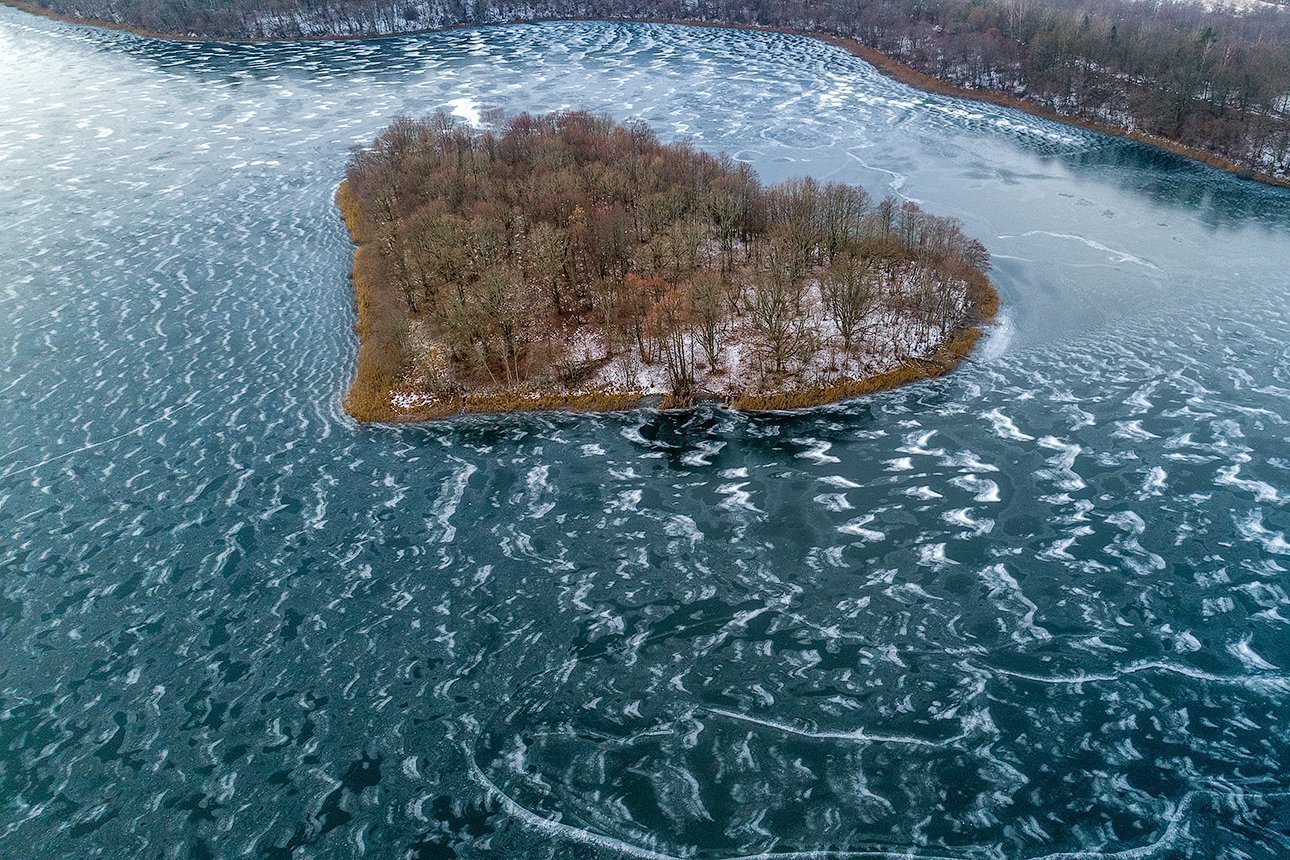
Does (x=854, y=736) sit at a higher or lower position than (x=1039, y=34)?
lower

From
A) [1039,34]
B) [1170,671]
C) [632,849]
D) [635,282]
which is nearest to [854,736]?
[632,849]

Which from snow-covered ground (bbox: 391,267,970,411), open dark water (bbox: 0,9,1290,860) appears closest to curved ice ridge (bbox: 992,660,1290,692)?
open dark water (bbox: 0,9,1290,860)

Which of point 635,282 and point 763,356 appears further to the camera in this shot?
point 635,282

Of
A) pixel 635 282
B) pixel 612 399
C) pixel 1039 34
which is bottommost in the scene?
pixel 612 399

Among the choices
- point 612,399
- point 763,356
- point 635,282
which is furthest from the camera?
point 635,282

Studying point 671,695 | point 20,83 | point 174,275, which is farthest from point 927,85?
point 20,83

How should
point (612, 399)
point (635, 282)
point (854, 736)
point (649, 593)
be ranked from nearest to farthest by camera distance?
point (854, 736)
point (649, 593)
point (612, 399)
point (635, 282)

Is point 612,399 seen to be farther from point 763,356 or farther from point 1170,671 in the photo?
point 1170,671
